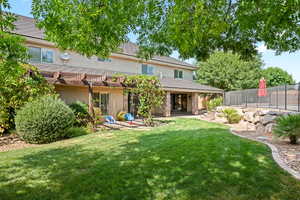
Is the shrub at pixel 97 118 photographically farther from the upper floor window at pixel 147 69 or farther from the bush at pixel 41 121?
the upper floor window at pixel 147 69

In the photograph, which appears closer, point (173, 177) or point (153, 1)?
point (173, 177)

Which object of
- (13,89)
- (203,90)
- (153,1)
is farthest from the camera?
(203,90)

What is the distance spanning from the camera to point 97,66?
1661 cm

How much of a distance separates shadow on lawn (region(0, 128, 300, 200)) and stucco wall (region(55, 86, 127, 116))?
26.5 ft

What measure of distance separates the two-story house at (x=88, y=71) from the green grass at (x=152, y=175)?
5870 millimetres

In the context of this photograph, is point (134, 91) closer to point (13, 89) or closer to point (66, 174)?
point (13, 89)

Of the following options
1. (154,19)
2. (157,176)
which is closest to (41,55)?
(154,19)

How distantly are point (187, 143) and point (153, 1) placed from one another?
4575mm

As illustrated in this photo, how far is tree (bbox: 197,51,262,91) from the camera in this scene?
29.4 m

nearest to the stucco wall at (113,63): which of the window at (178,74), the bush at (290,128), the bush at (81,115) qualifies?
the window at (178,74)

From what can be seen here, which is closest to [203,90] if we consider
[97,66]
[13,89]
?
[97,66]

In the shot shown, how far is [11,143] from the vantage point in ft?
27.0

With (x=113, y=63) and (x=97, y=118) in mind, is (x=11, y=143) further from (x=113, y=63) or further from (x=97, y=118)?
(x=113, y=63)

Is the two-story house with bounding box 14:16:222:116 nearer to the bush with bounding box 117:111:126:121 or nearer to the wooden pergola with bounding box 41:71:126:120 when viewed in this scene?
the wooden pergola with bounding box 41:71:126:120
